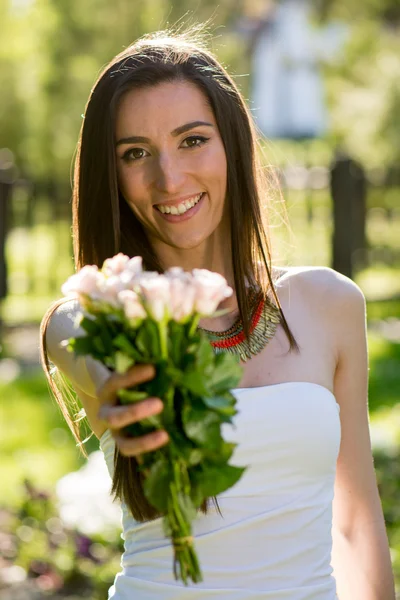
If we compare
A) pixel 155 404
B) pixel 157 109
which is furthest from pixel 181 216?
pixel 155 404

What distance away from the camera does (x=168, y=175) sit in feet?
8.40

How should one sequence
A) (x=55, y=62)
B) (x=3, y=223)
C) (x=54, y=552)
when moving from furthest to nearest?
(x=55, y=62) < (x=3, y=223) < (x=54, y=552)

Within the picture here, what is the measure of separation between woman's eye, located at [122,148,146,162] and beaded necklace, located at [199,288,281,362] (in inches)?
18.8

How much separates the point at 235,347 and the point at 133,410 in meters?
1.03

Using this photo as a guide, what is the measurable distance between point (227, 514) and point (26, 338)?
326 inches

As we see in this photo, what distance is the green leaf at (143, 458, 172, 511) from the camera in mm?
1776

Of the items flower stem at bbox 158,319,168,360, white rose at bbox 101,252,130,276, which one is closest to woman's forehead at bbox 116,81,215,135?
white rose at bbox 101,252,130,276

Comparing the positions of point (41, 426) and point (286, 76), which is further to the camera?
point (286, 76)

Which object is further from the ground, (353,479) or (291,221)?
(353,479)

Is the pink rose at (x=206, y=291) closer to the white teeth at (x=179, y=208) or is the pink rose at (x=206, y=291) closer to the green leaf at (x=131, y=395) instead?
the green leaf at (x=131, y=395)

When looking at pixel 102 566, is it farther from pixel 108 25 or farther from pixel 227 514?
pixel 108 25

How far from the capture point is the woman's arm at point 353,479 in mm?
2656

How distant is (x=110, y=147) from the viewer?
260 cm

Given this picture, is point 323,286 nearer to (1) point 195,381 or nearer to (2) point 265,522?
(2) point 265,522
